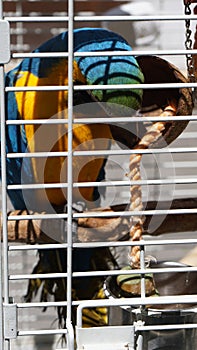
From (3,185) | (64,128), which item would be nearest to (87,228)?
(64,128)

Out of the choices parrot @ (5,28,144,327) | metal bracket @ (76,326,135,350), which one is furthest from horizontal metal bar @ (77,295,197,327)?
parrot @ (5,28,144,327)

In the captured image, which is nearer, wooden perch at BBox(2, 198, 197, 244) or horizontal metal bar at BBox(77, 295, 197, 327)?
horizontal metal bar at BBox(77, 295, 197, 327)

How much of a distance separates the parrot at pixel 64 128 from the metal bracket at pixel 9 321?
4.6 inches

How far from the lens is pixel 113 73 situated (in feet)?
2.02

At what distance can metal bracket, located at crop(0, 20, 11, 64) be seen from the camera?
0.50 metres

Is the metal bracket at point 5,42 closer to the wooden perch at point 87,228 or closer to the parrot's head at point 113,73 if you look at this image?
the parrot's head at point 113,73

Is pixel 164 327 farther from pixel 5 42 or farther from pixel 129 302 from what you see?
pixel 5 42

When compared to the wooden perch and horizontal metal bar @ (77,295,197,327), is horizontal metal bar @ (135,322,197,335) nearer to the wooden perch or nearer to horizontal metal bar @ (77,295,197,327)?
horizontal metal bar @ (77,295,197,327)

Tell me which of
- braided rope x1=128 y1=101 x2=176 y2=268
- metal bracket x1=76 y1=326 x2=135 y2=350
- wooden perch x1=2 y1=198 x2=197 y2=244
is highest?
braided rope x1=128 y1=101 x2=176 y2=268

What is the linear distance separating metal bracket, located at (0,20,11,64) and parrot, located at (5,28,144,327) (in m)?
0.11

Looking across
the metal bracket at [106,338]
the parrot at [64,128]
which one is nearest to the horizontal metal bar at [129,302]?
the metal bracket at [106,338]

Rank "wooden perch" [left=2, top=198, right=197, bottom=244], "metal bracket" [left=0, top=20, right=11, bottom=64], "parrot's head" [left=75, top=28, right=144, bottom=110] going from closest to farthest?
"metal bracket" [left=0, top=20, right=11, bottom=64] → "parrot's head" [left=75, top=28, right=144, bottom=110] → "wooden perch" [left=2, top=198, right=197, bottom=244]

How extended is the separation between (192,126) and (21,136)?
0.35 meters

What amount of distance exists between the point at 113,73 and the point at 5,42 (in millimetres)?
149
